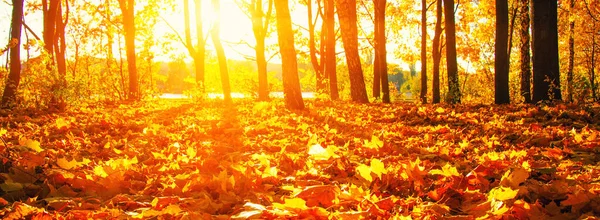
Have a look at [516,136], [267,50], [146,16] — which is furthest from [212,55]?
[516,136]

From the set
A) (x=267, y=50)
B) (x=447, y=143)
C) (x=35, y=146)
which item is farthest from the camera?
(x=267, y=50)

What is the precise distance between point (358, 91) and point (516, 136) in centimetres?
773

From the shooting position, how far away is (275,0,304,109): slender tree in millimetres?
8811

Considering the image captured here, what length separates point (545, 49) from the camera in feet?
27.7

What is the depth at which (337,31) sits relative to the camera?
2608 centimetres

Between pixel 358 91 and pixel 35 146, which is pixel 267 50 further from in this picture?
pixel 35 146

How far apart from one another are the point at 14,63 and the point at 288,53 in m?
7.72

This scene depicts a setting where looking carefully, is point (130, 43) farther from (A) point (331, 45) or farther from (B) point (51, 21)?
(A) point (331, 45)

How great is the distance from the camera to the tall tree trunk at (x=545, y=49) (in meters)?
8.38

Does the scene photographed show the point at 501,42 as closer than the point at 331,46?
Yes

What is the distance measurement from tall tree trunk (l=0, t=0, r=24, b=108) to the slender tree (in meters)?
6.89

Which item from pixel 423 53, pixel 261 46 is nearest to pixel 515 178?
pixel 423 53

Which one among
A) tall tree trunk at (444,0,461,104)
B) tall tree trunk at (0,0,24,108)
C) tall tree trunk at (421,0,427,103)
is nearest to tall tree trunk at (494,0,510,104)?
tall tree trunk at (444,0,461,104)

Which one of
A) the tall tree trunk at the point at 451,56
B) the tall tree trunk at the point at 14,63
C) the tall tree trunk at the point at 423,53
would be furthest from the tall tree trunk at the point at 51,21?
the tall tree trunk at the point at 423,53
